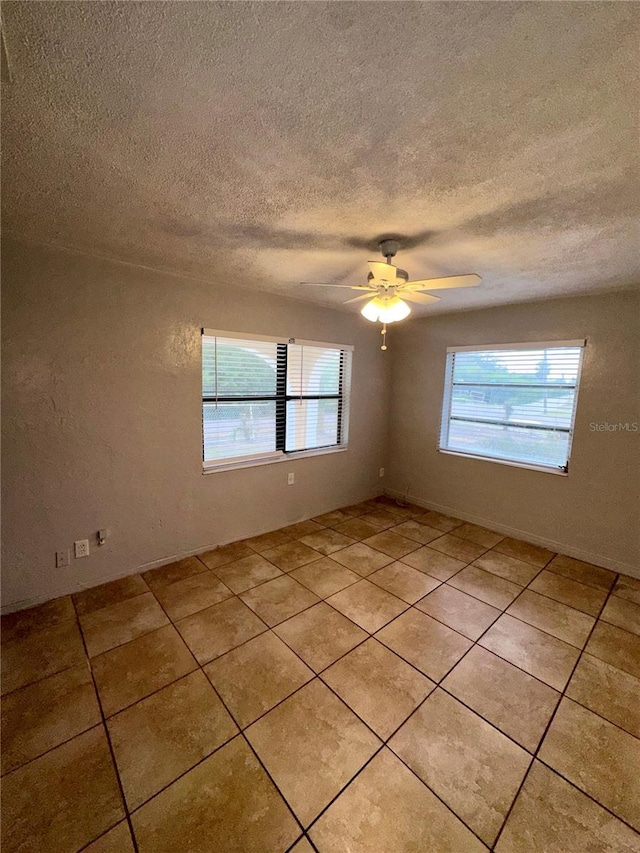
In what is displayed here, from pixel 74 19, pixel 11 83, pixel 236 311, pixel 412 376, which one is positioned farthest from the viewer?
pixel 412 376

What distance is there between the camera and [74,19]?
79 centimetres

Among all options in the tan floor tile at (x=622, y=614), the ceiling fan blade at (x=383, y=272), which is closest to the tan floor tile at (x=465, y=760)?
the tan floor tile at (x=622, y=614)

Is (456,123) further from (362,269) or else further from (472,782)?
(472,782)

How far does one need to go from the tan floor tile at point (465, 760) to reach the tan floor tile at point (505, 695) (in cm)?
6

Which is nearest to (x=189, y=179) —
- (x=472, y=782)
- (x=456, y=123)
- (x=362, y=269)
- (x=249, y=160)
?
(x=249, y=160)

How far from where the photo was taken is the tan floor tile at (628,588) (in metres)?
2.56

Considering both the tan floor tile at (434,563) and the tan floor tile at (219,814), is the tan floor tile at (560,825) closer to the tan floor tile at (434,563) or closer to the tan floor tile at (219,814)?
the tan floor tile at (219,814)

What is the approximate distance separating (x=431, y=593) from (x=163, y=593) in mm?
1954

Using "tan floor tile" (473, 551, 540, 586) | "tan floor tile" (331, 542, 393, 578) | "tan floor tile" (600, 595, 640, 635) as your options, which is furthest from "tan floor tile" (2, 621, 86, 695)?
"tan floor tile" (600, 595, 640, 635)

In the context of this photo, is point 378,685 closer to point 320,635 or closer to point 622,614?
point 320,635

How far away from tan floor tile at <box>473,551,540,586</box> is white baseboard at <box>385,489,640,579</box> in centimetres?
46

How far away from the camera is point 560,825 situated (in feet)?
3.99

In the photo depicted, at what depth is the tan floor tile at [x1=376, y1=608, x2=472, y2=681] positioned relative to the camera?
1.90 m

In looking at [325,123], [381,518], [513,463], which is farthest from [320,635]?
[513,463]
